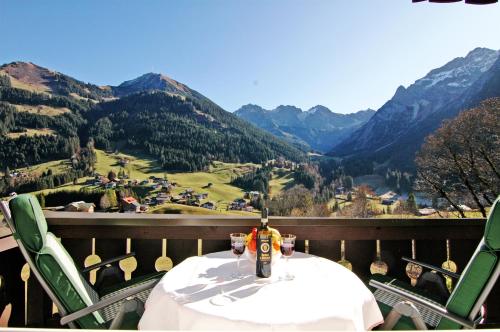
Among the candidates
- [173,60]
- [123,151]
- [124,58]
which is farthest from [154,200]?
[173,60]

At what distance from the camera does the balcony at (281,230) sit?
244 cm

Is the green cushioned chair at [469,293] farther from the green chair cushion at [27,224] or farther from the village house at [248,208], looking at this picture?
the village house at [248,208]

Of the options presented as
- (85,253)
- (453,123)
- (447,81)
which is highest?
(447,81)

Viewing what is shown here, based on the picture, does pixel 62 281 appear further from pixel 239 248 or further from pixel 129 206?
pixel 129 206

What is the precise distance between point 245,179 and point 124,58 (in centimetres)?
9901

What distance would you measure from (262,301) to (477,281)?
1075 millimetres

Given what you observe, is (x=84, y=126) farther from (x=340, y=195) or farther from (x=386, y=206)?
(x=386, y=206)

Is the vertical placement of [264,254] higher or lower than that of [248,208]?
higher

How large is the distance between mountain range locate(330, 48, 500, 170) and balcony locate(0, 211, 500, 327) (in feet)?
358

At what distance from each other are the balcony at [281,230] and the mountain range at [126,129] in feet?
320

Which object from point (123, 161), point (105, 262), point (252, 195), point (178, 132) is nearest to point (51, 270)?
point (105, 262)

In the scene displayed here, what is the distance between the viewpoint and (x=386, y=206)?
181 ft

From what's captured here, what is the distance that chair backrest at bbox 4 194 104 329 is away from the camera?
5.43ft

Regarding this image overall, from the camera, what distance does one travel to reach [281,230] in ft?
8.10
